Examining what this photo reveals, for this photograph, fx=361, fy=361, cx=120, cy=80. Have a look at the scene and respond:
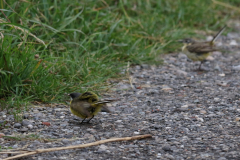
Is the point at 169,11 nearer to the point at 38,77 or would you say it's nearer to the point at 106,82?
the point at 106,82

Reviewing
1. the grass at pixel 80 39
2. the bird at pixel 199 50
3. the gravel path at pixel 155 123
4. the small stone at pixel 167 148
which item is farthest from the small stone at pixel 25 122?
the bird at pixel 199 50

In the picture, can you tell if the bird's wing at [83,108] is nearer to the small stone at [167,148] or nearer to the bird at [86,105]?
the bird at [86,105]

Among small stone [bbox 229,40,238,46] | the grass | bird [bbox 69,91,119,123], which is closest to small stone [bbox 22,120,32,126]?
the grass

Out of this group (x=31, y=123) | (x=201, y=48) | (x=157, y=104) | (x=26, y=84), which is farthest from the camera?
(x=201, y=48)

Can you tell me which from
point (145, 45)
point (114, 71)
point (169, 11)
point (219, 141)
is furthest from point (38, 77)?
point (169, 11)

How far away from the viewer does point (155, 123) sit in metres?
4.40

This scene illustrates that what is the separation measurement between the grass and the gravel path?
1.23 ft

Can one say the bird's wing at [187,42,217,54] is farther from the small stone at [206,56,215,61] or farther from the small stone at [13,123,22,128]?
the small stone at [13,123,22,128]

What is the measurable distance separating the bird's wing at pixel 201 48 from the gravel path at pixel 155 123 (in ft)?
3.02

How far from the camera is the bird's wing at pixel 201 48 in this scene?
731cm

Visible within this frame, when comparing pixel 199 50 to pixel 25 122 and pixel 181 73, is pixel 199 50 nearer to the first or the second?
pixel 181 73

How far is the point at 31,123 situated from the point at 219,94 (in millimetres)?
2817

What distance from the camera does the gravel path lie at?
3578 mm

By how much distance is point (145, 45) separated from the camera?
748 centimetres
